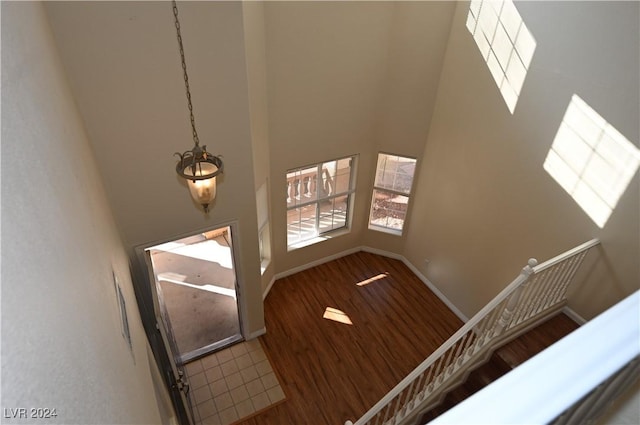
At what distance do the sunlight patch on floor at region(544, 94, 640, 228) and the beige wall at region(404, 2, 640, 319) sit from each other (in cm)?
7

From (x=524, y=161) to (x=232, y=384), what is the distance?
4.46m

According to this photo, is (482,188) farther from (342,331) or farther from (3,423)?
(3,423)

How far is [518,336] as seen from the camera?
3951 mm

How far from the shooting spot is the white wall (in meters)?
0.87

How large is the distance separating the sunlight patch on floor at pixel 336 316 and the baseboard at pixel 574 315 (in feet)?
9.33

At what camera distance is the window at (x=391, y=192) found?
6.39m

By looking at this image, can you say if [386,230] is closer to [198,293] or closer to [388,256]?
[388,256]

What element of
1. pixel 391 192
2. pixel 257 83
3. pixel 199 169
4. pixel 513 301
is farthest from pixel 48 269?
pixel 391 192

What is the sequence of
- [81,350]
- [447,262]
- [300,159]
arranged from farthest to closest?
1. [447,262]
2. [300,159]
3. [81,350]

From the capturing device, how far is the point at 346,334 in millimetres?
5785

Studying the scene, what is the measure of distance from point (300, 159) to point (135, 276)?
8.79 ft

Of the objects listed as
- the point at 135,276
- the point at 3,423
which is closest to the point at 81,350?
the point at 3,423

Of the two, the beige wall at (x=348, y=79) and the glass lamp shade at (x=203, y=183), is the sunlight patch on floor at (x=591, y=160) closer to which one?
the beige wall at (x=348, y=79)

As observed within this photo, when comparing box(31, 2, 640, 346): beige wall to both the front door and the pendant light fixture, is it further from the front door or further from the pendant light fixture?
the front door
